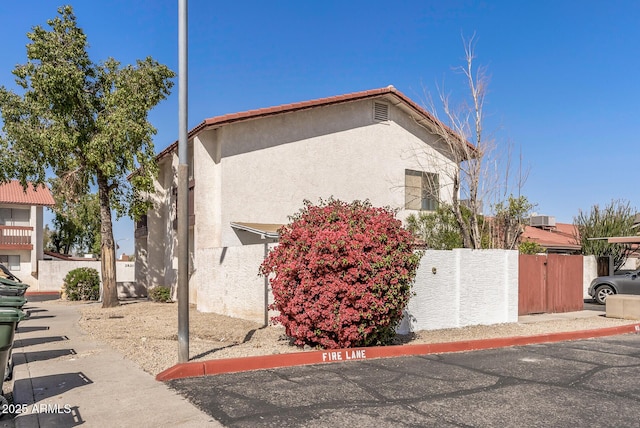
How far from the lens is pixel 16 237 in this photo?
3772 centimetres

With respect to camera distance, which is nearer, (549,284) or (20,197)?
(549,284)

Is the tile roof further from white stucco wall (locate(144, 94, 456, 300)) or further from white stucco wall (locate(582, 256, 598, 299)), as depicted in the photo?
white stucco wall (locate(582, 256, 598, 299))

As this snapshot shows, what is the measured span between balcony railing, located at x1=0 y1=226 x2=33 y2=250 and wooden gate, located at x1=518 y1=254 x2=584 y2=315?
33.9 meters

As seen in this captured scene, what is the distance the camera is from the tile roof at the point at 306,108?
1683cm

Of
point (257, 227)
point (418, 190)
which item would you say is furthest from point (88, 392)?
point (418, 190)

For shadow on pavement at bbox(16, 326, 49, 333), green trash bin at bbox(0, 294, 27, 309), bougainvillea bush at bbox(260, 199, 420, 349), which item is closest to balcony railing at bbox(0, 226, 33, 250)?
shadow on pavement at bbox(16, 326, 49, 333)

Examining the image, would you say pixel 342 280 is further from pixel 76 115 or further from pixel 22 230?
pixel 22 230

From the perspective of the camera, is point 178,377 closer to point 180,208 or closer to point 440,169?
point 180,208

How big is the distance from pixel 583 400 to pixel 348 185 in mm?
13688

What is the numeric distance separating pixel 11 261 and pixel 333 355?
120ft

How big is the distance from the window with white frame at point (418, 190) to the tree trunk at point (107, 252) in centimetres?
1105

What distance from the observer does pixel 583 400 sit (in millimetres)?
6980

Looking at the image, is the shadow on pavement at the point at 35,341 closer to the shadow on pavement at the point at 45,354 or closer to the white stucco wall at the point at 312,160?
the shadow on pavement at the point at 45,354

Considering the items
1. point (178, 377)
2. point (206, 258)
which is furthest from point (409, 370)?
point (206, 258)
